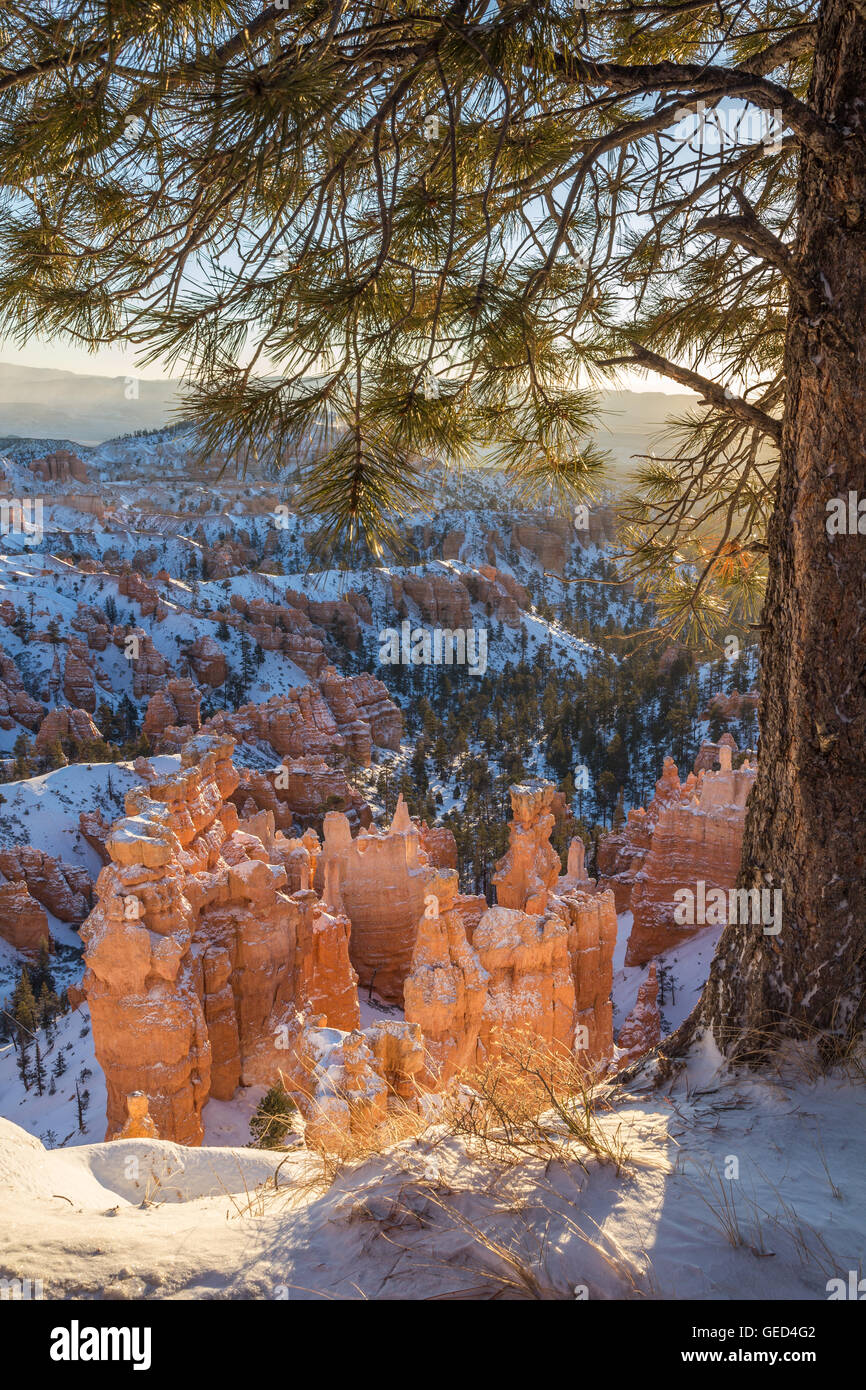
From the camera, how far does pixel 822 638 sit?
98.8 inches

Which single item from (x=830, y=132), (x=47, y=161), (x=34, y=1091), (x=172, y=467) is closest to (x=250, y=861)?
(x=34, y=1091)

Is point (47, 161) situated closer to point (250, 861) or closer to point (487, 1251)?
point (487, 1251)

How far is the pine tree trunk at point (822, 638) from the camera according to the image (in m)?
2.39

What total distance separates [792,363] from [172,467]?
11242 cm

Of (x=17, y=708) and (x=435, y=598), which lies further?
(x=435, y=598)

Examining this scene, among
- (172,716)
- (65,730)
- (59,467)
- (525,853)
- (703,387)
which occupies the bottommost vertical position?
(525,853)

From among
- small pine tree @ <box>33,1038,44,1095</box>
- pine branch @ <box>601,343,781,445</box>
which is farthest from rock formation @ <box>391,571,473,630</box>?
pine branch @ <box>601,343,781,445</box>

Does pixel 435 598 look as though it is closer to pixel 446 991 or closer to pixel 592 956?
pixel 592 956

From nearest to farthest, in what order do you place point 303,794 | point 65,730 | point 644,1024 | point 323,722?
point 644,1024 → point 303,794 → point 65,730 → point 323,722

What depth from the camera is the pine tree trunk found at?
94.2 inches

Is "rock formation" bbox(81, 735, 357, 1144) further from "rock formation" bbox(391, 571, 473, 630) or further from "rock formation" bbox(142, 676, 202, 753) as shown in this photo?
"rock formation" bbox(391, 571, 473, 630)

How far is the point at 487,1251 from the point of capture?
69.5 inches

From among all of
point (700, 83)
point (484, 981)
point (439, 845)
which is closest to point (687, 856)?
point (439, 845)

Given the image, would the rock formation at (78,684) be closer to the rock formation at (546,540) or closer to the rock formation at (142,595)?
the rock formation at (142,595)
